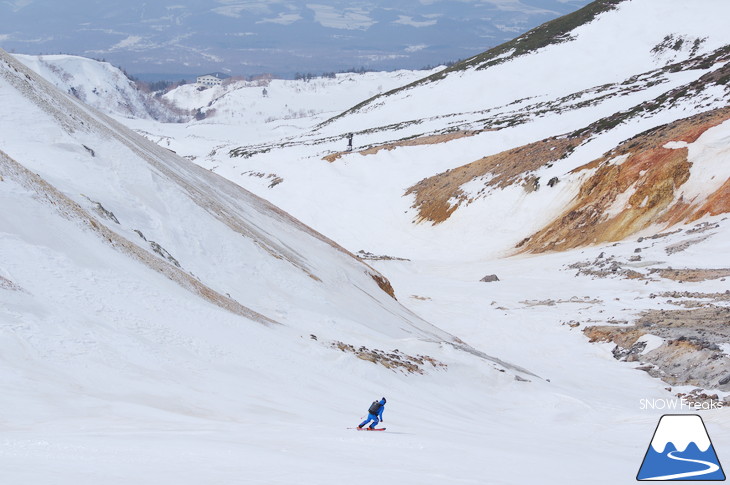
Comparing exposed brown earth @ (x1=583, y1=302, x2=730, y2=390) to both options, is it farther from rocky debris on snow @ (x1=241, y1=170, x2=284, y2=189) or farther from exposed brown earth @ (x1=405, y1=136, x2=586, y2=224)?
rocky debris on snow @ (x1=241, y1=170, x2=284, y2=189)

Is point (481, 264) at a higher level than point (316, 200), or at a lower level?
lower

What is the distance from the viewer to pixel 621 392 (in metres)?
16.6

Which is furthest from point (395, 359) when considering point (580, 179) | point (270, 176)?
point (270, 176)

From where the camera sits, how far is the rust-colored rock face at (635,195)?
3303 centimetres

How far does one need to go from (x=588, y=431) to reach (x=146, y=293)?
8.07 m

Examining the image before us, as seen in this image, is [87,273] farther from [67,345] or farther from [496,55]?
[496,55]

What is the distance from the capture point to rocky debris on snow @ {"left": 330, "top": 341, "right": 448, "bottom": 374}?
1401 centimetres

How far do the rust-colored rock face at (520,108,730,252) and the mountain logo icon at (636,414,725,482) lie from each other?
82.5 ft

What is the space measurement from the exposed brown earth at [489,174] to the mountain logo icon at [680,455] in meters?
37.6

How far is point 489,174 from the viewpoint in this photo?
49812mm

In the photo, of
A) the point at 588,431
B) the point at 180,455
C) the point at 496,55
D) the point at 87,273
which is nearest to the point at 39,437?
the point at 180,455

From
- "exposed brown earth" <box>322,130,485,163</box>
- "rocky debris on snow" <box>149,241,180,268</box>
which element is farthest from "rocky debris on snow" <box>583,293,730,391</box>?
"exposed brown earth" <box>322,130,485,163</box>

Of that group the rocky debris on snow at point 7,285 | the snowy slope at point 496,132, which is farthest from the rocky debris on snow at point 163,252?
the snowy slope at point 496,132

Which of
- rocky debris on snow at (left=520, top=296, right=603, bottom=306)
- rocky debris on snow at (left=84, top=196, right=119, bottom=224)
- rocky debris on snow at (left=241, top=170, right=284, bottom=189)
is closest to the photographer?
rocky debris on snow at (left=84, top=196, right=119, bottom=224)
